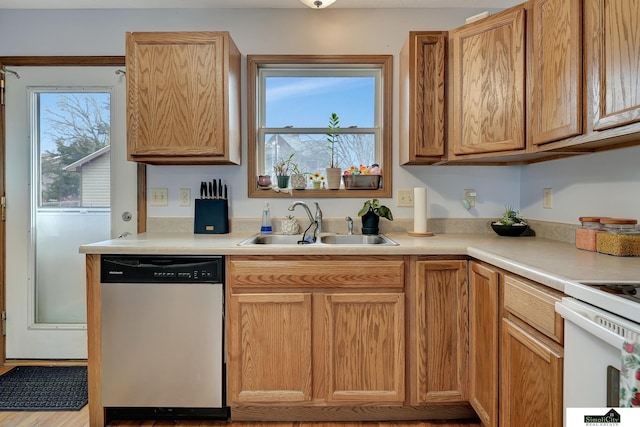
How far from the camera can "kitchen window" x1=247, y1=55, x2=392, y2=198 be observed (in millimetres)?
2492

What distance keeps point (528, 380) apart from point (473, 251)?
0.59 m

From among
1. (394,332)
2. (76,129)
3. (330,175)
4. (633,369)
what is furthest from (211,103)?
(633,369)

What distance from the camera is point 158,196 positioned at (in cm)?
244

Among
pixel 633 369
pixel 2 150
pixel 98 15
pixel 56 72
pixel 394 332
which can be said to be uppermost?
pixel 98 15

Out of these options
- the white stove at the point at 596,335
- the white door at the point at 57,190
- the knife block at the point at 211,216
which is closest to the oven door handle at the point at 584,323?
the white stove at the point at 596,335

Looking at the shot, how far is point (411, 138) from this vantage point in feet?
6.96

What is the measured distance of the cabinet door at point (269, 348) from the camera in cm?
179

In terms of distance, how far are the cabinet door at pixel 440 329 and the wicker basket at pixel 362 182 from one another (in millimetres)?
761

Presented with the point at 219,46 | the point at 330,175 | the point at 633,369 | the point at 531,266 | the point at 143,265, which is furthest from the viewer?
the point at 330,175

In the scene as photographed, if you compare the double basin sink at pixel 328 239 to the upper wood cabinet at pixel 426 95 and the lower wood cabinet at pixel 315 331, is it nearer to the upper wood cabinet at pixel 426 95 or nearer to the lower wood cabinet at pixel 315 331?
the lower wood cabinet at pixel 315 331

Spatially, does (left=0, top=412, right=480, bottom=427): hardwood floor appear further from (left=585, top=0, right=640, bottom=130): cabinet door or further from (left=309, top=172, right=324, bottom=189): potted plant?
(left=585, top=0, right=640, bottom=130): cabinet door

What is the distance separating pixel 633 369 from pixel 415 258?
106 cm

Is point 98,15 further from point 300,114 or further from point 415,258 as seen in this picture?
point 415,258

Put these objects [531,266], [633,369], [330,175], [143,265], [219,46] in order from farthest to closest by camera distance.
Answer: [330,175]
[219,46]
[143,265]
[531,266]
[633,369]
